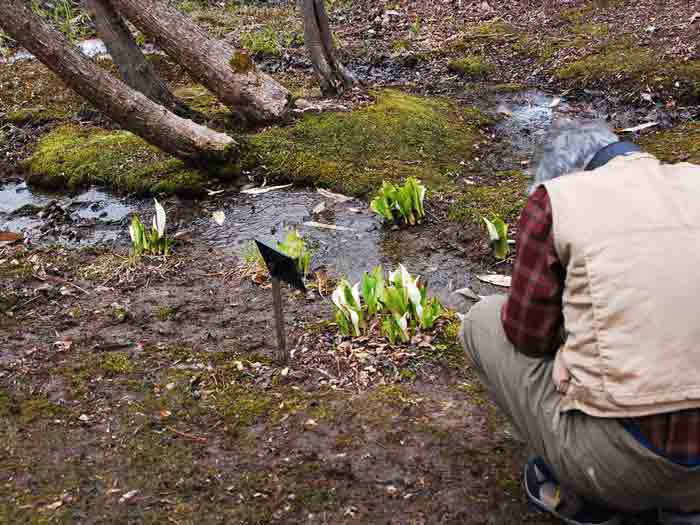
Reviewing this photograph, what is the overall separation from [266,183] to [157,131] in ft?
3.27

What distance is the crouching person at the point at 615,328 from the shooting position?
1.71 m

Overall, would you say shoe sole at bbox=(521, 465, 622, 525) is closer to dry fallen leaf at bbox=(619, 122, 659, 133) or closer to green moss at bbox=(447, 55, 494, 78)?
dry fallen leaf at bbox=(619, 122, 659, 133)

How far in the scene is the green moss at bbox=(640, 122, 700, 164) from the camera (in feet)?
17.1

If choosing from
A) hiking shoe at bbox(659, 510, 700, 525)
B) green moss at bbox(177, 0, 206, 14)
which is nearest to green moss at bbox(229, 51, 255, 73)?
hiking shoe at bbox(659, 510, 700, 525)

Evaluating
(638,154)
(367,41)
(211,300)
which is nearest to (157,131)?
(211,300)

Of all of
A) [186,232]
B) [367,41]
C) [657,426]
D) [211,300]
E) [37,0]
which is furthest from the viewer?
[37,0]

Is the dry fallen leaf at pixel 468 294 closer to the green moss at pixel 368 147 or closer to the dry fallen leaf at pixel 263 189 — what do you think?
the green moss at pixel 368 147

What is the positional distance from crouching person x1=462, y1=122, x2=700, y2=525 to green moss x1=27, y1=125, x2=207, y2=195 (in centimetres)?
415

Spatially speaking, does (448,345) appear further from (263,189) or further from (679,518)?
(263,189)

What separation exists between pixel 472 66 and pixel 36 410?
23.0ft

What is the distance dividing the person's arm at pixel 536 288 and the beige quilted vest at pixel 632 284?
52 mm

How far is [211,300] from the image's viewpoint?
4188mm

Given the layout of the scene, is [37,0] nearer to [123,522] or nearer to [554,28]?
[554,28]

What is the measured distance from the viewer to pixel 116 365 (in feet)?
11.5
